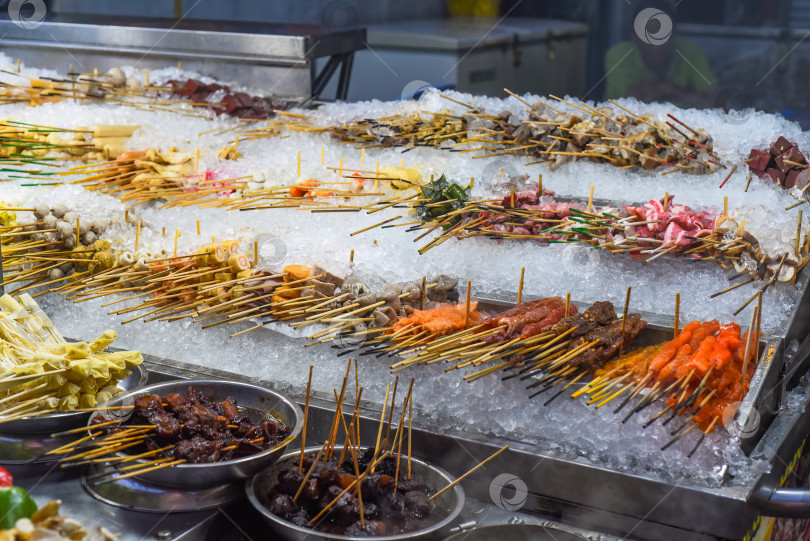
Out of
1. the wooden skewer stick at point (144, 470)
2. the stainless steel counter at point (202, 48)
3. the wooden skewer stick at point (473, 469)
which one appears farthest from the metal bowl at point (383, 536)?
the stainless steel counter at point (202, 48)

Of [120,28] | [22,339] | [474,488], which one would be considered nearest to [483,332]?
[474,488]

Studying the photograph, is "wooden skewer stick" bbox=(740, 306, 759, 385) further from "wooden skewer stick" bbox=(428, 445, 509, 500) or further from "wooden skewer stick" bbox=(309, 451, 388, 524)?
"wooden skewer stick" bbox=(309, 451, 388, 524)

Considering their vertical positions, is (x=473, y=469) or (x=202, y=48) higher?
(x=202, y=48)

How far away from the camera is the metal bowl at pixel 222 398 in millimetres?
2072

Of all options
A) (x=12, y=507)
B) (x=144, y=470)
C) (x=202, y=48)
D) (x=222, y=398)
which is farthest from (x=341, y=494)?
(x=202, y=48)

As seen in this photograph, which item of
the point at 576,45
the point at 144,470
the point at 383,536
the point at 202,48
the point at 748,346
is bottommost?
the point at 383,536

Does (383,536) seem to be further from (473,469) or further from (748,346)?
(748,346)

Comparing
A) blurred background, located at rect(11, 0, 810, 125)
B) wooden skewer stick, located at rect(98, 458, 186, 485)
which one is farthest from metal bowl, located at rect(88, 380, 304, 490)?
blurred background, located at rect(11, 0, 810, 125)

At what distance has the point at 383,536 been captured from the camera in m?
1.95

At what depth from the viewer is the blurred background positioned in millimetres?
7234

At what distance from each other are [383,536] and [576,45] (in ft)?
24.0

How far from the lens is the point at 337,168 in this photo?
3.93 metres

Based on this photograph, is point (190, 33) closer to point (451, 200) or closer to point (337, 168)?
point (337, 168)

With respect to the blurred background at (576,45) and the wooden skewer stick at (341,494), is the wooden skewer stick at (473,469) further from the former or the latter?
the blurred background at (576,45)
